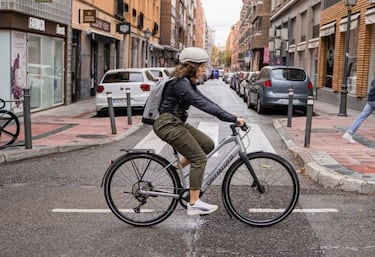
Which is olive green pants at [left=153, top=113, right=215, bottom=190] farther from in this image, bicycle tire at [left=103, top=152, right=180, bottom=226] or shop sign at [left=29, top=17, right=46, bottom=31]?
shop sign at [left=29, top=17, right=46, bottom=31]

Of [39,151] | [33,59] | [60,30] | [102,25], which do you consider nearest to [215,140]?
[39,151]

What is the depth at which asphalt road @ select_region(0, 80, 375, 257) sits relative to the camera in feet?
14.5

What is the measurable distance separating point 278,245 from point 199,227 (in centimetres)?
82

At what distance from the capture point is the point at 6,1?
534 inches

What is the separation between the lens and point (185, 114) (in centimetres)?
502

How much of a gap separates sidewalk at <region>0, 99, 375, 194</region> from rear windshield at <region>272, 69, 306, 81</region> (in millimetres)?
1751

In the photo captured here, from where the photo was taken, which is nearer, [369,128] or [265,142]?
[265,142]

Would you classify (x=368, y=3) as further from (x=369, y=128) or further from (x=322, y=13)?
(x=322, y=13)

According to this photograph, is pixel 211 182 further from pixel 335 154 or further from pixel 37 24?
pixel 37 24

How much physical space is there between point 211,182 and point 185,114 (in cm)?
72

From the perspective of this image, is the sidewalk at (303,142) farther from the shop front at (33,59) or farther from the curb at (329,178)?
the shop front at (33,59)

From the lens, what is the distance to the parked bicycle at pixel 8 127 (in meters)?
9.41

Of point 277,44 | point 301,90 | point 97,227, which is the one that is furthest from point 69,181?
point 277,44

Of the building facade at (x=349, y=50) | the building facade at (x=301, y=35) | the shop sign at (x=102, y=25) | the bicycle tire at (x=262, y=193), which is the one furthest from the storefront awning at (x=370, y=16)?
the bicycle tire at (x=262, y=193)
